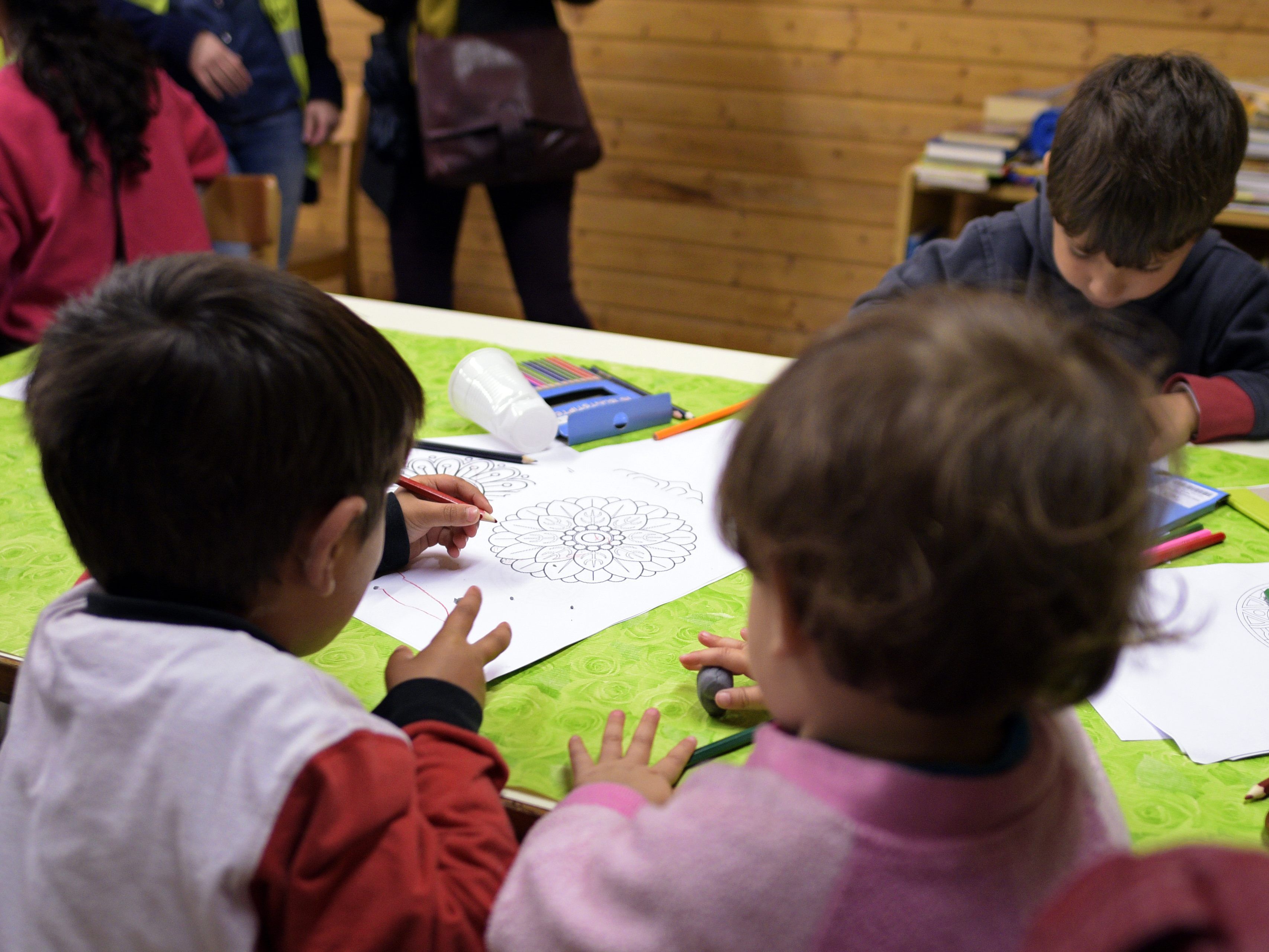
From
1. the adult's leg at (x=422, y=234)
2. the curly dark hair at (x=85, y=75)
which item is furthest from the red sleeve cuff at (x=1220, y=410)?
the curly dark hair at (x=85, y=75)

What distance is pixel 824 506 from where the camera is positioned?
0.48 m

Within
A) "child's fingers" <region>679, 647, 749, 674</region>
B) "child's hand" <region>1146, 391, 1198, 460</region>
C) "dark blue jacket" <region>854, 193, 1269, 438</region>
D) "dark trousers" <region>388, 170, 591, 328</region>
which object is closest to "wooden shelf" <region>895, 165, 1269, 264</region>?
"dark trousers" <region>388, 170, 591, 328</region>

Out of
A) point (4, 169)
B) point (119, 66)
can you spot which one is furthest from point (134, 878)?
point (119, 66)

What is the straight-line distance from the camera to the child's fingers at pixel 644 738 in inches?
26.9

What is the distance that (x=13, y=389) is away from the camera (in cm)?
126

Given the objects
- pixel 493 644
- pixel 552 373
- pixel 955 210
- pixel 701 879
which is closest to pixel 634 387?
pixel 552 373

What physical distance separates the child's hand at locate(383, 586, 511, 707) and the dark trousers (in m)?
1.52

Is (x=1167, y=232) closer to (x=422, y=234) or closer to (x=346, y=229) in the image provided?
(x=422, y=234)

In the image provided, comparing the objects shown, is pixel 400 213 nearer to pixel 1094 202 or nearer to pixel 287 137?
pixel 287 137

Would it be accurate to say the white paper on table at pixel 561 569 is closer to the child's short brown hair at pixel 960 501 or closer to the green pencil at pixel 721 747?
the green pencil at pixel 721 747

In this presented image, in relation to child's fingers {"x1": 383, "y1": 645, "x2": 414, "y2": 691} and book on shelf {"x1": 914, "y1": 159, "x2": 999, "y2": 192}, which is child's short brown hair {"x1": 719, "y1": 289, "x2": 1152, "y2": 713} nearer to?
child's fingers {"x1": 383, "y1": 645, "x2": 414, "y2": 691}

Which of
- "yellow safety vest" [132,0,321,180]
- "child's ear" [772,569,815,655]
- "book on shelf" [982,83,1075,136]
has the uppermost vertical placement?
"yellow safety vest" [132,0,321,180]

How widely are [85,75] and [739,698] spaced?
152cm

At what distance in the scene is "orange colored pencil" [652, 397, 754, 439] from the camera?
118 cm
